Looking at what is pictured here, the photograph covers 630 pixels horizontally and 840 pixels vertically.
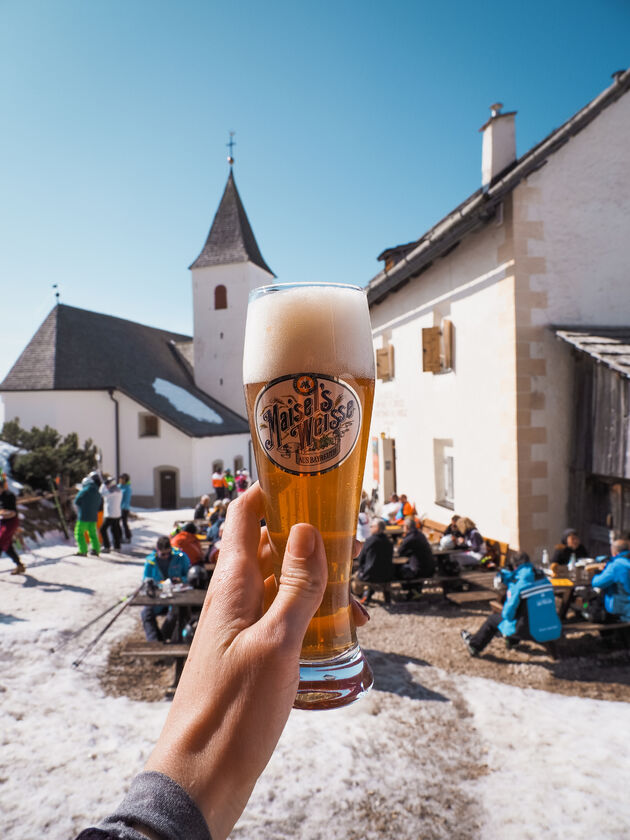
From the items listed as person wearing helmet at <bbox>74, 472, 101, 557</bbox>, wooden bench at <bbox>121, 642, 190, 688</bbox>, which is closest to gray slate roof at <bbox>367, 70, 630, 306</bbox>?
wooden bench at <bbox>121, 642, 190, 688</bbox>

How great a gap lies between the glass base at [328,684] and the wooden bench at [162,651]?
14.7ft

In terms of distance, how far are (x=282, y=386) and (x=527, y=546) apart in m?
8.43

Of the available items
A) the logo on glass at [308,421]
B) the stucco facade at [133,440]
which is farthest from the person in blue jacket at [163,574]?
the stucco facade at [133,440]

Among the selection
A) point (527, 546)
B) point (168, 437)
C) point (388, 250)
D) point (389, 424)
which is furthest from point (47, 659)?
point (168, 437)

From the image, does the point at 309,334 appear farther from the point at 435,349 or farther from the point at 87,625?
the point at 435,349

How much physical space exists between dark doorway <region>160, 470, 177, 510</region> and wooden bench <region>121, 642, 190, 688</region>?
60.5 ft

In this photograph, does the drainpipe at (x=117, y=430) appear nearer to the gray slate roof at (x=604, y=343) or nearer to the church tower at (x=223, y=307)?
the church tower at (x=223, y=307)

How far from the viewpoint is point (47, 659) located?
6340 mm

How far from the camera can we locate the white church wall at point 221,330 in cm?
2984

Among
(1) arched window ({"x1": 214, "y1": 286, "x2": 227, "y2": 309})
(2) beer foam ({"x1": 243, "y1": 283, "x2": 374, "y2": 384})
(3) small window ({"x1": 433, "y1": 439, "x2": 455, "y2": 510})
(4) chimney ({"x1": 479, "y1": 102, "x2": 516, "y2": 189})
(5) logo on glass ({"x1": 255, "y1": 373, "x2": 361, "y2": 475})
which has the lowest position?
(3) small window ({"x1": 433, "y1": 439, "x2": 455, "y2": 510})

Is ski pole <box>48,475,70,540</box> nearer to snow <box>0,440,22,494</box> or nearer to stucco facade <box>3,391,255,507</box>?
snow <box>0,440,22,494</box>

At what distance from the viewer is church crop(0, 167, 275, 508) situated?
24.3 metres

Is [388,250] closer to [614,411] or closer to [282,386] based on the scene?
[614,411]

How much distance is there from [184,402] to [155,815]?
27083 millimetres
